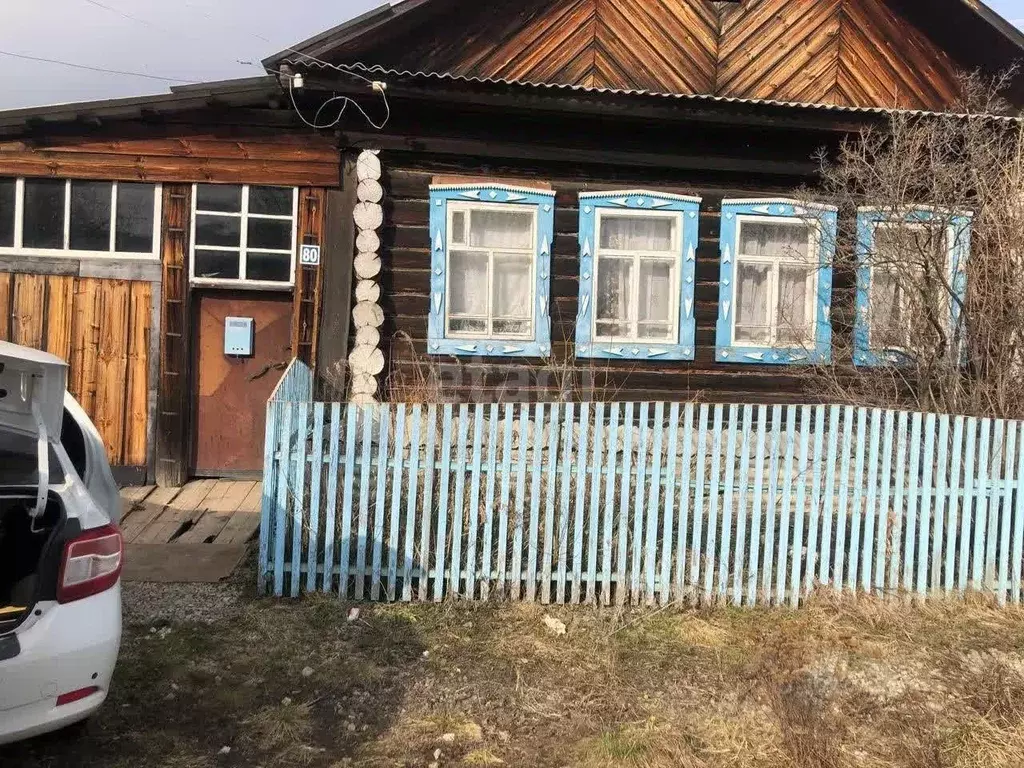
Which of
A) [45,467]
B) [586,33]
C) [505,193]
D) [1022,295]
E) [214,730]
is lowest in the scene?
[214,730]

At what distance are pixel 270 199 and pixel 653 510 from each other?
200 inches

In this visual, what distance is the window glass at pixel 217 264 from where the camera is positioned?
817 centimetres

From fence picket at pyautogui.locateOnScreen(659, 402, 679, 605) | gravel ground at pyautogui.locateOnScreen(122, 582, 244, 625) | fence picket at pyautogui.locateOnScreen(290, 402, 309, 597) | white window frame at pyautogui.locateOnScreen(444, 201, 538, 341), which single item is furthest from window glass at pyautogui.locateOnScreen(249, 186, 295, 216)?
fence picket at pyautogui.locateOnScreen(659, 402, 679, 605)

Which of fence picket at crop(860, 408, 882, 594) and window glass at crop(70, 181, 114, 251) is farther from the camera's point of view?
window glass at crop(70, 181, 114, 251)

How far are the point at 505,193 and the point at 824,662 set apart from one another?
545 centimetres

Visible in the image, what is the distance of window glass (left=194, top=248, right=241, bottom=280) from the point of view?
817 cm

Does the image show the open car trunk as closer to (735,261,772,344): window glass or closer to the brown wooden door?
the brown wooden door

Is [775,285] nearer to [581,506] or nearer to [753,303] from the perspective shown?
[753,303]

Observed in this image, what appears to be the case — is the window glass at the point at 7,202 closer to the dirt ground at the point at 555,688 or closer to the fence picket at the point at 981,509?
the dirt ground at the point at 555,688

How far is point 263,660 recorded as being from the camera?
175 inches

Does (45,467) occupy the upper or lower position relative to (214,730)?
upper

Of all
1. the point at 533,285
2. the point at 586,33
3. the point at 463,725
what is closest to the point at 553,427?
the point at 463,725

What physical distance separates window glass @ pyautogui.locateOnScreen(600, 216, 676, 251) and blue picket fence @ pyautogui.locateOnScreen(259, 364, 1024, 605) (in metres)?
3.54

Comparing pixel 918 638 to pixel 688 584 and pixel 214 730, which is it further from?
pixel 214 730
